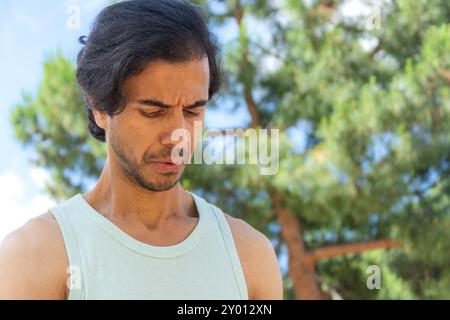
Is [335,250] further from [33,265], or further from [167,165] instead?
[33,265]

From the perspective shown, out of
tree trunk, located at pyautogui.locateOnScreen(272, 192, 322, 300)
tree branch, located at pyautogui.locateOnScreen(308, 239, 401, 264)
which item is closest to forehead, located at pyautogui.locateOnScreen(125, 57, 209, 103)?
tree trunk, located at pyautogui.locateOnScreen(272, 192, 322, 300)

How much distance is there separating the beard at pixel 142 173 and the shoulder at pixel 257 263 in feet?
0.55

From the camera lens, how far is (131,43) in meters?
1.13

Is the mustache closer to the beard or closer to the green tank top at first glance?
the beard

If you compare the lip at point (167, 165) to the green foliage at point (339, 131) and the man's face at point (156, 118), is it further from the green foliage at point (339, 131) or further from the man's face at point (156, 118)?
the green foliage at point (339, 131)

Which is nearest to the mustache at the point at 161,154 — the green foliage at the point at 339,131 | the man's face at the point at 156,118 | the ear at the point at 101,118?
the man's face at the point at 156,118

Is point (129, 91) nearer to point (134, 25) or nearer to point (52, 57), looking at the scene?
point (134, 25)

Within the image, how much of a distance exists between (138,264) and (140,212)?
12 cm

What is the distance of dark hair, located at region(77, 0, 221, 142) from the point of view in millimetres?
1120

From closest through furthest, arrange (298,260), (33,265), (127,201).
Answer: (33,265)
(127,201)
(298,260)

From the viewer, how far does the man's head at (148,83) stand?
1.11 meters

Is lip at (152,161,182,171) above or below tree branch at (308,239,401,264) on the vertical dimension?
below

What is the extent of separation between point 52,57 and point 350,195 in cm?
268

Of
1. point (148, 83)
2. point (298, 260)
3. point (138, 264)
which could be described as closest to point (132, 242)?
point (138, 264)
